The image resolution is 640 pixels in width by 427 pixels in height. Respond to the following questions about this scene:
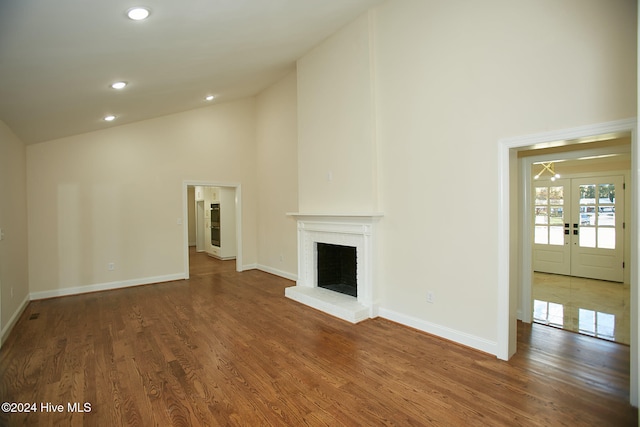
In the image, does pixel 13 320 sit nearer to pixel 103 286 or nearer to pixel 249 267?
pixel 103 286

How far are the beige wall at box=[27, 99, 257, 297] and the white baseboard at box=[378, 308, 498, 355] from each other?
4413 millimetres

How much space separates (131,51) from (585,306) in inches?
241

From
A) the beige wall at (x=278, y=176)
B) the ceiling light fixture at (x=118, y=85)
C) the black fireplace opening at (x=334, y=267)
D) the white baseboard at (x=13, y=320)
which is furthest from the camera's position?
the beige wall at (x=278, y=176)

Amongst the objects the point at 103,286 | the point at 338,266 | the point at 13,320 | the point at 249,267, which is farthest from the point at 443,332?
the point at 103,286

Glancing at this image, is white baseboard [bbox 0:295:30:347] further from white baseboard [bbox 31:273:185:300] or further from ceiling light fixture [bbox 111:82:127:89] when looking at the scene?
ceiling light fixture [bbox 111:82:127:89]

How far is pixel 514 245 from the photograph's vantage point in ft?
9.87

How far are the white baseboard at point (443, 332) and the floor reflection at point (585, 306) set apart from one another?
52.1 inches

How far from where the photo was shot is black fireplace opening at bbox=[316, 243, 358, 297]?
4969mm

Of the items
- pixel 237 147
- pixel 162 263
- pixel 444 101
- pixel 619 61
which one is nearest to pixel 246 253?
pixel 162 263

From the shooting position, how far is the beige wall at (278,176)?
608 cm

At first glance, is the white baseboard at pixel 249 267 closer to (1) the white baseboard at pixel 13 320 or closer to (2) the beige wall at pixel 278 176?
(2) the beige wall at pixel 278 176

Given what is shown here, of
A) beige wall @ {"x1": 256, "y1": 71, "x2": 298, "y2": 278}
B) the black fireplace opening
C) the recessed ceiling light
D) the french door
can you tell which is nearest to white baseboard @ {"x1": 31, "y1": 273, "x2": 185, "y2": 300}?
beige wall @ {"x1": 256, "y1": 71, "x2": 298, "y2": 278}

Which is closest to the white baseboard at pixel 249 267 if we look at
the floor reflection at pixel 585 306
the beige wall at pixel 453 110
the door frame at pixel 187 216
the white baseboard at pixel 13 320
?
the door frame at pixel 187 216

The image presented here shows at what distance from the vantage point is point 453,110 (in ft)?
10.5
